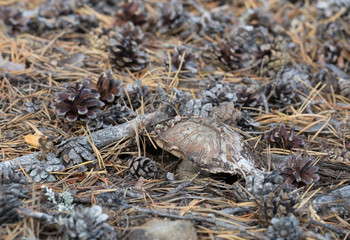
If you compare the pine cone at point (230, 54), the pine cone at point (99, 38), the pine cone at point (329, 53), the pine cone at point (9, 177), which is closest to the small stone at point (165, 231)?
the pine cone at point (9, 177)

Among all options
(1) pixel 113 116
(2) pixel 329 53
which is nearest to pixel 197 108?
(1) pixel 113 116

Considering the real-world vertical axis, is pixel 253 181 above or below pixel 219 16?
below

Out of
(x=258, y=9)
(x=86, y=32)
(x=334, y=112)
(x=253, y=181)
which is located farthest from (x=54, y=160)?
(x=258, y=9)

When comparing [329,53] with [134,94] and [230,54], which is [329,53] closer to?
[230,54]

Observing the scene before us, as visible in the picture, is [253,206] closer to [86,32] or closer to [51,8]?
[86,32]

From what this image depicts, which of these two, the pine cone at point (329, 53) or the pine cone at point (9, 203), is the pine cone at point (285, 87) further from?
the pine cone at point (9, 203)
